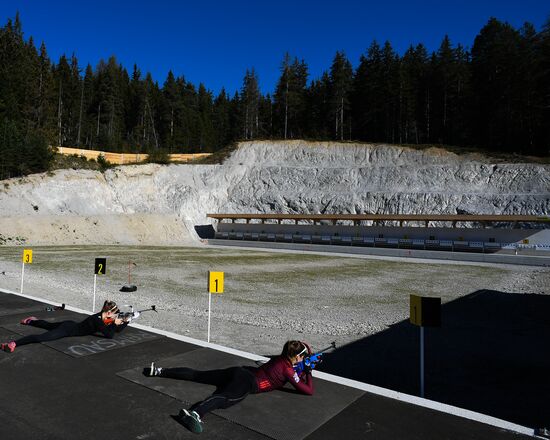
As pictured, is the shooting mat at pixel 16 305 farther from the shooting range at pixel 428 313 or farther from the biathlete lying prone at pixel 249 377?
the shooting range at pixel 428 313

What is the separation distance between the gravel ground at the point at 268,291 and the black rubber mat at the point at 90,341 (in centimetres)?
138

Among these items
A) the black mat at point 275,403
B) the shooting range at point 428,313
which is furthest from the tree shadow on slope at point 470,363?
the black mat at point 275,403

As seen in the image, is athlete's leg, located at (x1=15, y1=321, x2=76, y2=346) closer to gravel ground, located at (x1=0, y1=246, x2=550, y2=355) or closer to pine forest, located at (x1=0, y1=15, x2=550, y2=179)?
gravel ground, located at (x1=0, y1=246, x2=550, y2=355)

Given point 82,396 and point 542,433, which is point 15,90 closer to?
point 82,396

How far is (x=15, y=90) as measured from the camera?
203 ft

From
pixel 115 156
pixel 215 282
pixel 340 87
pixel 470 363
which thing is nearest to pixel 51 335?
pixel 215 282

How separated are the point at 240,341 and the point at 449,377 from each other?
4.31 m

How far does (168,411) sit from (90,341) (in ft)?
11.5

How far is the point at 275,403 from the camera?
504 centimetres

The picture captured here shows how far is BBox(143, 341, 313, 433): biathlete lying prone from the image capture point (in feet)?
15.9

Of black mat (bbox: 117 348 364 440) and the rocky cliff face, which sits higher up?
the rocky cliff face

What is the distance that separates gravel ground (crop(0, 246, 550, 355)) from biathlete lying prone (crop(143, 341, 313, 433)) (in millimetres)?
2461

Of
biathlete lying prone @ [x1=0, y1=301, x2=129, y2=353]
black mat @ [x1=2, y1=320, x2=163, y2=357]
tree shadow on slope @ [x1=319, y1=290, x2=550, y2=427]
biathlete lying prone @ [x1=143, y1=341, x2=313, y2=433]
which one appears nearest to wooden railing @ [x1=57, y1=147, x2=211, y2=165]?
black mat @ [x1=2, y1=320, x2=163, y2=357]

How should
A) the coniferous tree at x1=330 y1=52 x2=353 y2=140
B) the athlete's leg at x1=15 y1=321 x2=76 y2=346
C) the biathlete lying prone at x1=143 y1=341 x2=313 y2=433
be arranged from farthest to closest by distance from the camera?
1. the coniferous tree at x1=330 y1=52 x2=353 y2=140
2. the athlete's leg at x1=15 y1=321 x2=76 y2=346
3. the biathlete lying prone at x1=143 y1=341 x2=313 y2=433
